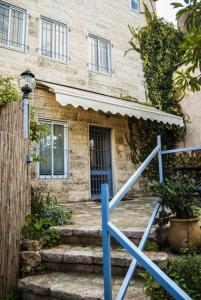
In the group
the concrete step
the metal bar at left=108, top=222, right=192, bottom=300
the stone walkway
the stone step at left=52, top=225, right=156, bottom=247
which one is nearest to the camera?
the metal bar at left=108, top=222, right=192, bottom=300

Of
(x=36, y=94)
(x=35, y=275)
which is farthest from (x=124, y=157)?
(x=35, y=275)

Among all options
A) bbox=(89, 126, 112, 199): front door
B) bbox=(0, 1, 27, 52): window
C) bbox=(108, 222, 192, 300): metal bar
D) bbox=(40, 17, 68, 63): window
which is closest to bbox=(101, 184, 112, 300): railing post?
bbox=(108, 222, 192, 300): metal bar

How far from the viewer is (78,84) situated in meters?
10.3

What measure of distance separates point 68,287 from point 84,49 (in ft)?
31.9

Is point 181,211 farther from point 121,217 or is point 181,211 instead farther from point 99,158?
point 99,158

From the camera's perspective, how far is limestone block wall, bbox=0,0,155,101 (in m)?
9.24

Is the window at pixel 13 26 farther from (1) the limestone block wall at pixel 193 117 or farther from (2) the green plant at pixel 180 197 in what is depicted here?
(2) the green plant at pixel 180 197

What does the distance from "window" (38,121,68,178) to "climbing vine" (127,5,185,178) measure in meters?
3.54

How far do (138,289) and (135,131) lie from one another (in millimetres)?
8855

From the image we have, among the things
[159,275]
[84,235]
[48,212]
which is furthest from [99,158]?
[159,275]

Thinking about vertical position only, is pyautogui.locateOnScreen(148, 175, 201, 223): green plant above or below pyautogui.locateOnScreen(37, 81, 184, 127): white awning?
below

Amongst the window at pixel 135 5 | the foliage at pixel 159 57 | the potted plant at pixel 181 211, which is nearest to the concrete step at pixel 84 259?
the potted plant at pixel 181 211

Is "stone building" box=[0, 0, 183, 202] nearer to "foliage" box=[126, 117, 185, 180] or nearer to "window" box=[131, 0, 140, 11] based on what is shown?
"foliage" box=[126, 117, 185, 180]

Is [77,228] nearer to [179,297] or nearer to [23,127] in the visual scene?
[23,127]
